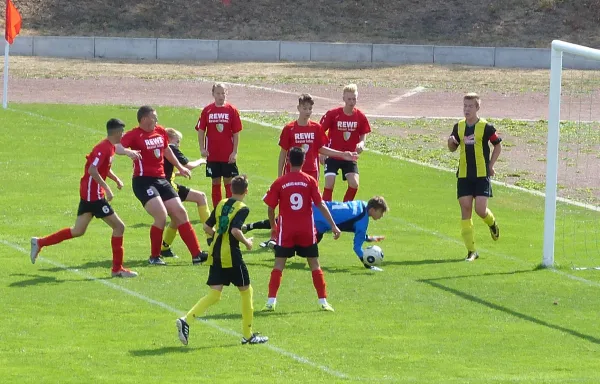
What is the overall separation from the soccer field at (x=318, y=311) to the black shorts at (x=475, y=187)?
0.96 metres

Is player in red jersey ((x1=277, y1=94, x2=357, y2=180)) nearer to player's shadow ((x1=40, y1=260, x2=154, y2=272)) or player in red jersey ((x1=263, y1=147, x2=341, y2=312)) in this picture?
player's shadow ((x1=40, y1=260, x2=154, y2=272))

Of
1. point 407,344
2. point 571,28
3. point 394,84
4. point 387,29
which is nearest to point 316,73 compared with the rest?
point 394,84

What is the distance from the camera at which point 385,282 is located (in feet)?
48.4

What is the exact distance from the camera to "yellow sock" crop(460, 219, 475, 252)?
1641 centimetres

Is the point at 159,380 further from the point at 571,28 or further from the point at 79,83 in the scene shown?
the point at 571,28

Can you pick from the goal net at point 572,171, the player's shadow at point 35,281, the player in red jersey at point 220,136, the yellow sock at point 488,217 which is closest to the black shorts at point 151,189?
the player's shadow at point 35,281

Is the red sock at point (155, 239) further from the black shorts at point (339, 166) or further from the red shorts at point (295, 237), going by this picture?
the black shorts at point (339, 166)

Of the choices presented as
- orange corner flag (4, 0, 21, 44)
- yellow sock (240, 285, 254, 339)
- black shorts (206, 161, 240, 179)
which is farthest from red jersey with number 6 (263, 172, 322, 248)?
orange corner flag (4, 0, 21, 44)

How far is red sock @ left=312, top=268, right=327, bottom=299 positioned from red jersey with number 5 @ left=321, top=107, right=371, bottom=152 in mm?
4681

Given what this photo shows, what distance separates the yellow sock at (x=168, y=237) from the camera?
16.0 meters

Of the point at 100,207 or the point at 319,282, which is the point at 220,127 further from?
the point at 319,282

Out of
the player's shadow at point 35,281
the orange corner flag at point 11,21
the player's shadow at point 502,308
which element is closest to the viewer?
the player's shadow at point 502,308

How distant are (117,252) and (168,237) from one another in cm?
159

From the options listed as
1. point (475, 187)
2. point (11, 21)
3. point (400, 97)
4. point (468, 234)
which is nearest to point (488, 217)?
point (468, 234)
